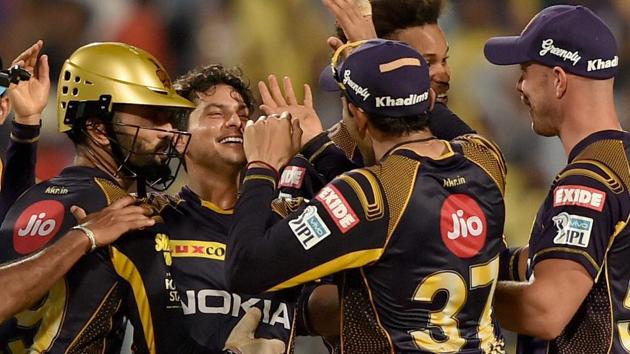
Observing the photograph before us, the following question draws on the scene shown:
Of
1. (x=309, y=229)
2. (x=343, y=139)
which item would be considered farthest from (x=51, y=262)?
(x=343, y=139)

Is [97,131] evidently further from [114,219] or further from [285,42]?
[285,42]

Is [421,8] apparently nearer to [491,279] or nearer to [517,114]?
[491,279]

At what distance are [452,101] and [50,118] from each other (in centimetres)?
261

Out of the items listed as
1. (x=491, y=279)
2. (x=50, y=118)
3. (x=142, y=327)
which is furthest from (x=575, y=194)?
(x=50, y=118)

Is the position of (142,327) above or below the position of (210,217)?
below

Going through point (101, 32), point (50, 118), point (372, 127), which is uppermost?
point (372, 127)

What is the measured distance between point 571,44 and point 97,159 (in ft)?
5.52

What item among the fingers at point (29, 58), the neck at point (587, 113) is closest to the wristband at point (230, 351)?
the neck at point (587, 113)

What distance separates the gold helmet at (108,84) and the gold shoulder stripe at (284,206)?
57 cm

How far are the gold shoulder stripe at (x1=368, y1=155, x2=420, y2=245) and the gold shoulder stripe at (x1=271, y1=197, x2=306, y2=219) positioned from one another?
32 centimetres

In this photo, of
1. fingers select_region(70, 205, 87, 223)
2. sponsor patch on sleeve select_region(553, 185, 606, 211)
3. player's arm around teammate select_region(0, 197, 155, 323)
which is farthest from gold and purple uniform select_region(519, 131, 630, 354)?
fingers select_region(70, 205, 87, 223)

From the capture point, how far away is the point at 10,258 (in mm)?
3494

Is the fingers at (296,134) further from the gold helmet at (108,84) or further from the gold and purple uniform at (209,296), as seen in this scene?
the gold helmet at (108,84)

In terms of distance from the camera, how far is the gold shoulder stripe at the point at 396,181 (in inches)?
119
